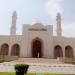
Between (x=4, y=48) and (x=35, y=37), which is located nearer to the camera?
(x=35, y=37)

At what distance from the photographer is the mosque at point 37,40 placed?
31.8 m

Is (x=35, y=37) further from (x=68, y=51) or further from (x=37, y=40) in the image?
(x=68, y=51)

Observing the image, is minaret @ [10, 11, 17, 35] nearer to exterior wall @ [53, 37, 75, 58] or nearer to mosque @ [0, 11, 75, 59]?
mosque @ [0, 11, 75, 59]

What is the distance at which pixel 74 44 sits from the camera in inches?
1300

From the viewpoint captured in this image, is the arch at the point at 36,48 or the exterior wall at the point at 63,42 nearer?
the exterior wall at the point at 63,42

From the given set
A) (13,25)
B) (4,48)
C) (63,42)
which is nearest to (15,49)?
(4,48)

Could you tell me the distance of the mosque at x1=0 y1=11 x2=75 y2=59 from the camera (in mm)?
31750

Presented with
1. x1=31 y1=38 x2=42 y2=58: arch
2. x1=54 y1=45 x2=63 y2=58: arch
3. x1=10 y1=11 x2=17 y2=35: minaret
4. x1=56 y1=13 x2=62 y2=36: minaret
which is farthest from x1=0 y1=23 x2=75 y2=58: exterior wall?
x1=10 y1=11 x2=17 y2=35: minaret

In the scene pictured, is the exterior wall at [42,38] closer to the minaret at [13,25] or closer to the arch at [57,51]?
the arch at [57,51]

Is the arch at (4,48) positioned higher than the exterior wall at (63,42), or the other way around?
the exterior wall at (63,42)

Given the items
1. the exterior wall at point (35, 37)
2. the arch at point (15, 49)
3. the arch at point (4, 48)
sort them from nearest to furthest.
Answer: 1. the exterior wall at point (35, 37)
2. the arch at point (15, 49)
3. the arch at point (4, 48)

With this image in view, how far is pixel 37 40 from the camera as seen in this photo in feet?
114

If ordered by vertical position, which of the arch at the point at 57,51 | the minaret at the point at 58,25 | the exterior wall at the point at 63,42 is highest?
the minaret at the point at 58,25

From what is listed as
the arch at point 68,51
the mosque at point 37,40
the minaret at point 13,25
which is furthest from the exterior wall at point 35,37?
the minaret at point 13,25
